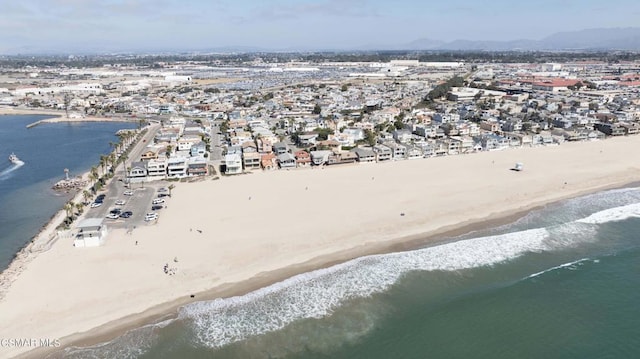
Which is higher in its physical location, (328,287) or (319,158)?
(319,158)

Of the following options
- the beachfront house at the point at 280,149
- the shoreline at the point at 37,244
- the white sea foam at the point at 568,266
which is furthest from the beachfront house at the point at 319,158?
the white sea foam at the point at 568,266

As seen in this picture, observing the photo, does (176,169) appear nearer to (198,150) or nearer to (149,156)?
(149,156)

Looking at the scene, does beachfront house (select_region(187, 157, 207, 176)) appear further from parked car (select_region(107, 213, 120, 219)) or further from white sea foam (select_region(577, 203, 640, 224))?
white sea foam (select_region(577, 203, 640, 224))

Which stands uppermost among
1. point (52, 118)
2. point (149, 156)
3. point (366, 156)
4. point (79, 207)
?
point (52, 118)

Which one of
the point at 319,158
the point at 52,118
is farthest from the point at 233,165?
the point at 52,118

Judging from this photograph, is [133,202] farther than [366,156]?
No

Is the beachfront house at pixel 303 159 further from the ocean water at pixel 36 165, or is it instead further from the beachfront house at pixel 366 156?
the ocean water at pixel 36 165
